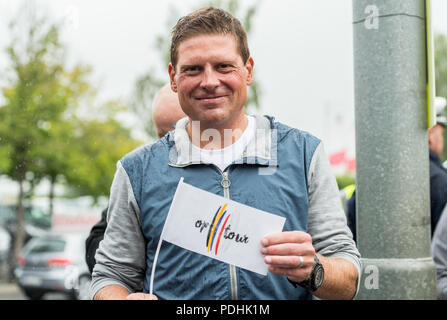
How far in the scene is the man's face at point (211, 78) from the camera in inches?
70.8

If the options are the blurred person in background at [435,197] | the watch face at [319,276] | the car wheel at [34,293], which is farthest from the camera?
the car wheel at [34,293]

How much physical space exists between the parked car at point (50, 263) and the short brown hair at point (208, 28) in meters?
9.68

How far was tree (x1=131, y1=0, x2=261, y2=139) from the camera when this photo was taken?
12.2 meters

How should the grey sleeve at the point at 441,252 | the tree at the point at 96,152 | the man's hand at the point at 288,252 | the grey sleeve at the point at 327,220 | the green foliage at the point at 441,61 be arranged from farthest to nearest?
the green foliage at the point at 441,61
the tree at the point at 96,152
the grey sleeve at the point at 441,252
the grey sleeve at the point at 327,220
the man's hand at the point at 288,252

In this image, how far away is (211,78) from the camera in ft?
5.86

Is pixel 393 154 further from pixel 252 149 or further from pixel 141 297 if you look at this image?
pixel 141 297

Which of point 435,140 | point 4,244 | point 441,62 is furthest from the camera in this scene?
point 441,62

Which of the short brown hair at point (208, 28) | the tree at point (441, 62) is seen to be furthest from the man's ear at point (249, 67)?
the tree at point (441, 62)

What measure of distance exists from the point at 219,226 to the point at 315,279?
30 cm

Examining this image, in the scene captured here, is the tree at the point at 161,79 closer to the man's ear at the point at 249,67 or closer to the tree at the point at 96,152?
the tree at the point at 96,152

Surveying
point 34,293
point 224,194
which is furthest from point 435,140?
point 34,293

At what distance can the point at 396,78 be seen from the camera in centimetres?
267

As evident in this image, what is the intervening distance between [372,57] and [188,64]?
4.00ft
